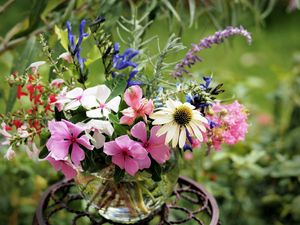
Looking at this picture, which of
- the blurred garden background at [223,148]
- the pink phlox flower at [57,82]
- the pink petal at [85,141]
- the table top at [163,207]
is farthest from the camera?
the blurred garden background at [223,148]

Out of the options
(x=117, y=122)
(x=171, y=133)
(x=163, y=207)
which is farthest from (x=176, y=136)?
(x=163, y=207)

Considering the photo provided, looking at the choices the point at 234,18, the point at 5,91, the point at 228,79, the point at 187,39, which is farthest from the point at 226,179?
the point at 187,39

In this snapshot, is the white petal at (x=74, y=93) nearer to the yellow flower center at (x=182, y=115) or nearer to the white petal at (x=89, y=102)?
the white petal at (x=89, y=102)

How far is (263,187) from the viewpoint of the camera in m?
2.09

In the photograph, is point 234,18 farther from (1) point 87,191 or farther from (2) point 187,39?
(2) point 187,39

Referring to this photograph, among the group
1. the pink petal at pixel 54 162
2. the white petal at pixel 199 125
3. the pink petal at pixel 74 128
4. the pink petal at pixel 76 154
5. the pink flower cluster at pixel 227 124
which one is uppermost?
the pink flower cluster at pixel 227 124

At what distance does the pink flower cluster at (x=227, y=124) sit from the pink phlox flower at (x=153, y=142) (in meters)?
0.13

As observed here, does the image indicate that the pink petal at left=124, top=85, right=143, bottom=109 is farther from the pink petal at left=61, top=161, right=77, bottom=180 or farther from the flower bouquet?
the pink petal at left=61, top=161, right=77, bottom=180

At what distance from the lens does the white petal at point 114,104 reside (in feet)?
3.38

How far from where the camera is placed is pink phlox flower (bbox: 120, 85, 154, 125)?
1.04 meters

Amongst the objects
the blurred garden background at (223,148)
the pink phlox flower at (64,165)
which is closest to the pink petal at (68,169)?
the pink phlox flower at (64,165)

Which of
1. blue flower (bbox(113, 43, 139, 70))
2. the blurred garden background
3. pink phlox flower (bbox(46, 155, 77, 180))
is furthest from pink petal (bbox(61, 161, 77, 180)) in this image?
the blurred garden background

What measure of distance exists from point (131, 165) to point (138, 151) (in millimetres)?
34

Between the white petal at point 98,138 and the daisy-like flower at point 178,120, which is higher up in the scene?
the daisy-like flower at point 178,120
